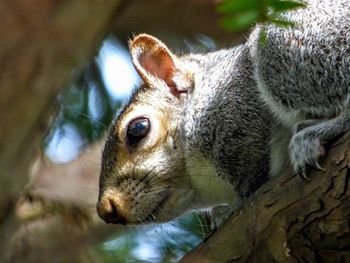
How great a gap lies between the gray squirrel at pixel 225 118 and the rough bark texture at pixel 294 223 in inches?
2.0

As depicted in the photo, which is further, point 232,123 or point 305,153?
point 232,123

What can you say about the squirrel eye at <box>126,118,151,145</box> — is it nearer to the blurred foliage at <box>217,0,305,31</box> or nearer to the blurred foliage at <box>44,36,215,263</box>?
the blurred foliage at <box>44,36,215,263</box>

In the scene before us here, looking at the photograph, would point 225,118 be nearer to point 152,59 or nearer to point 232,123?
point 232,123

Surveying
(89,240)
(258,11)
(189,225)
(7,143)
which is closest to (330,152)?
(258,11)

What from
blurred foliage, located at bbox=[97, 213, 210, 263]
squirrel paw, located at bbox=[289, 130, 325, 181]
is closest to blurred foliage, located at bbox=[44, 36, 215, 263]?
blurred foliage, located at bbox=[97, 213, 210, 263]

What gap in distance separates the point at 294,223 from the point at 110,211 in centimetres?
62

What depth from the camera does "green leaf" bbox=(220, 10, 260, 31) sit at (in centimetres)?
125

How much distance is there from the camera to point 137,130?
245cm

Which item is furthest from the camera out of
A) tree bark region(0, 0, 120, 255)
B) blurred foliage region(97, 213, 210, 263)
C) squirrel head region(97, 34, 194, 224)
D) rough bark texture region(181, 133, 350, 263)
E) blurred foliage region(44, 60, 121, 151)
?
blurred foliage region(44, 60, 121, 151)

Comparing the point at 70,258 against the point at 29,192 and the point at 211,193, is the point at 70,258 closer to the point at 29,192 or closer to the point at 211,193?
the point at 29,192

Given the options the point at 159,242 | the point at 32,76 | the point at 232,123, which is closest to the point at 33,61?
the point at 32,76

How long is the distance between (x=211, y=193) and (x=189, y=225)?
52 centimetres

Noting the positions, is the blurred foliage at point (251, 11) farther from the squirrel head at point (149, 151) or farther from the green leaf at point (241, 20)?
the squirrel head at point (149, 151)

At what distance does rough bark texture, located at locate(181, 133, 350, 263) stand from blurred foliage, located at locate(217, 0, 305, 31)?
593 mm
